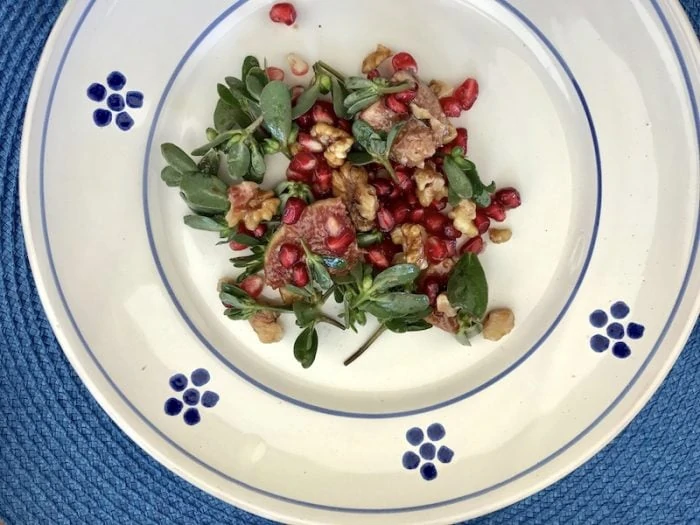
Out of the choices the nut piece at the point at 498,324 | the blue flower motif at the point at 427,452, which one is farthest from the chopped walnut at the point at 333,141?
the blue flower motif at the point at 427,452

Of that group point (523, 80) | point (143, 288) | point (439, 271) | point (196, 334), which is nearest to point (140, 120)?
point (143, 288)

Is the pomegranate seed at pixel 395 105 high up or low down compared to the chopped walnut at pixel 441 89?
down

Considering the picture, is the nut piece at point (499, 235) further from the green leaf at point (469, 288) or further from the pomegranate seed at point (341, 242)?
the pomegranate seed at point (341, 242)

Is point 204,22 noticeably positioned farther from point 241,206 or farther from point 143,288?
point 143,288

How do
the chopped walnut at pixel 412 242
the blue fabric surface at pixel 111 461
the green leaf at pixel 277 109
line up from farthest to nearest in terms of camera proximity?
the blue fabric surface at pixel 111 461, the chopped walnut at pixel 412 242, the green leaf at pixel 277 109

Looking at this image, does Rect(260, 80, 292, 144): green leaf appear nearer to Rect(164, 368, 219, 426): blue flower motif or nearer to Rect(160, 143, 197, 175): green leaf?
Rect(160, 143, 197, 175): green leaf

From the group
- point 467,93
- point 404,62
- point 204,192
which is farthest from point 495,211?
point 204,192

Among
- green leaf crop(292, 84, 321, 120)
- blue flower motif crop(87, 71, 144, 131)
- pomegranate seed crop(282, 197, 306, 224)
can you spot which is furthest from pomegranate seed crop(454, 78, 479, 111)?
blue flower motif crop(87, 71, 144, 131)

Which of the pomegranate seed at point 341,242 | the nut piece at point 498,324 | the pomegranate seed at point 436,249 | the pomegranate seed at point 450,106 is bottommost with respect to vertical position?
the nut piece at point 498,324
